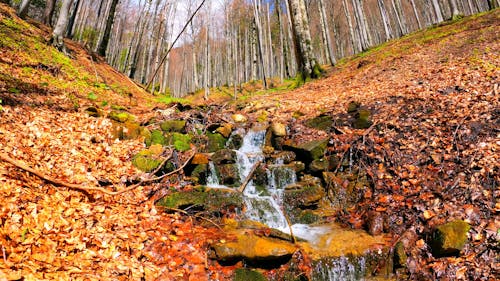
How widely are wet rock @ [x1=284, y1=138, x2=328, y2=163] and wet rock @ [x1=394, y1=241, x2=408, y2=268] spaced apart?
2.94 m

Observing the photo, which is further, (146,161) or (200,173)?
(200,173)

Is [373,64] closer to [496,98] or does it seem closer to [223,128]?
[496,98]

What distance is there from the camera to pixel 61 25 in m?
12.1

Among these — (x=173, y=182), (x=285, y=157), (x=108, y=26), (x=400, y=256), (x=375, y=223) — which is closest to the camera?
(x=400, y=256)

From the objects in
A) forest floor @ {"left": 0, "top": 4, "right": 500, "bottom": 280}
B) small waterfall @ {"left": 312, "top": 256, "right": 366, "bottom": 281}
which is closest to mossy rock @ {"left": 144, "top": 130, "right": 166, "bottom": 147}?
forest floor @ {"left": 0, "top": 4, "right": 500, "bottom": 280}

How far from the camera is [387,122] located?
7.00 meters

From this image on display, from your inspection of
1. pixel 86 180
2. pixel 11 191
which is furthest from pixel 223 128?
pixel 11 191

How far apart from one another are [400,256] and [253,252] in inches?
91.8

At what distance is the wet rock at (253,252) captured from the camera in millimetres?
4250

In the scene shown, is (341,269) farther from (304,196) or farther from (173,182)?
(173,182)

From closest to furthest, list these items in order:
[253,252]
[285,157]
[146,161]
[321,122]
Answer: [253,252]
[146,161]
[285,157]
[321,122]

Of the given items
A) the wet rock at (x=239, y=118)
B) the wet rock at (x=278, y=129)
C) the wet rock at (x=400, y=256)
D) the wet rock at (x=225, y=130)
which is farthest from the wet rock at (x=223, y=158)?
the wet rock at (x=400, y=256)

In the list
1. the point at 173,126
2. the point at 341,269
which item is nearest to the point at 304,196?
the point at 341,269

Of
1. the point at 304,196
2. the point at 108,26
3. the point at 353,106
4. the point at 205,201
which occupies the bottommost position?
the point at 205,201
